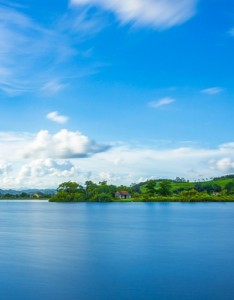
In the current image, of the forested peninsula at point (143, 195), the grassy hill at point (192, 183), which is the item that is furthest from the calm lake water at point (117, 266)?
the grassy hill at point (192, 183)

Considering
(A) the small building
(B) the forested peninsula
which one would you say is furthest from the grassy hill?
(B) the forested peninsula

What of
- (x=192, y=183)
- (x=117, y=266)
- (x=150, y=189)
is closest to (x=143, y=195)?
(x=150, y=189)

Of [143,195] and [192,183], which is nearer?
[143,195]

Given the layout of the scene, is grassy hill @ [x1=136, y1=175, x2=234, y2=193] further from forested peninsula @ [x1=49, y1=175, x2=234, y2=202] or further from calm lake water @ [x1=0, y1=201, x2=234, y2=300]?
calm lake water @ [x1=0, y1=201, x2=234, y2=300]

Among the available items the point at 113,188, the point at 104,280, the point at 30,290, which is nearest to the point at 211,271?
the point at 104,280

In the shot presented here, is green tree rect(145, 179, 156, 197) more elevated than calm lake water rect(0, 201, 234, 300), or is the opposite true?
green tree rect(145, 179, 156, 197)

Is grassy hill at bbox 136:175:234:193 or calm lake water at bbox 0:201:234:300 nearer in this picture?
calm lake water at bbox 0:201:234:300

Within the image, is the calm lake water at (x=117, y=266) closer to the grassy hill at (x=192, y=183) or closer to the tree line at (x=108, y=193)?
the tree line at (x=108, y=193)

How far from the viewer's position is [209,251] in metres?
29.2

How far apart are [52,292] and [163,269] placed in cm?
718

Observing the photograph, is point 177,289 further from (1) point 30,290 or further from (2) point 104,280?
(1) point 30,290

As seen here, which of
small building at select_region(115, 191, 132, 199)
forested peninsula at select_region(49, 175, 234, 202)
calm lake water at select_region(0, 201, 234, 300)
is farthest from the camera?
small building at select_region(115, 191, 132, 199)

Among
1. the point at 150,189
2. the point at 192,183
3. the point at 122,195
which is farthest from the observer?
the point at 192,183

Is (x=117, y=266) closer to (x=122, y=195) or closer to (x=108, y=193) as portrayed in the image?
(x=108, y=193)
